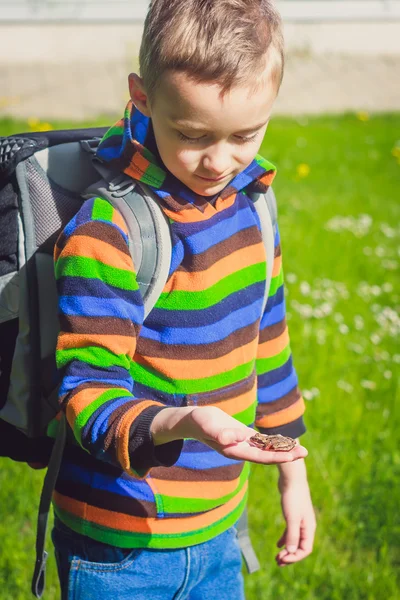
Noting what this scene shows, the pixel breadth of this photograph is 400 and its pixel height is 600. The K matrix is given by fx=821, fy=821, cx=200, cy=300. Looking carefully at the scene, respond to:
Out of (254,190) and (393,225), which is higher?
(254,190)

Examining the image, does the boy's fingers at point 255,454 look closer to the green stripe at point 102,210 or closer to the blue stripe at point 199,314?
the blue stripe at point 199,314

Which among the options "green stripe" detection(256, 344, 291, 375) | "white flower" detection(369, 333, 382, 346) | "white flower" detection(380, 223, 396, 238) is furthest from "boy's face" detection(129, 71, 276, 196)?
"white flower" detection(380, 223, 396, 238)

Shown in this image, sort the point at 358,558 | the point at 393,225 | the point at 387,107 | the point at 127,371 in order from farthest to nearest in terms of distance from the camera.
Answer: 1. the point at 387,107
2. the point at 393,225
3. the point at 358,558
4. the point at 127,371

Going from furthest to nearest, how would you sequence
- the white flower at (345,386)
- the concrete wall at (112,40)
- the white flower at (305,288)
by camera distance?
the concrete wall at (112,40) → the white flower at (305,288) → the white flower at (345,386)

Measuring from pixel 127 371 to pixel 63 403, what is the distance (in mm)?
145

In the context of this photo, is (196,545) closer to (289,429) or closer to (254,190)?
(289,429)

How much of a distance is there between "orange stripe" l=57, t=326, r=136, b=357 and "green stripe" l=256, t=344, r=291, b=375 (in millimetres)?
631

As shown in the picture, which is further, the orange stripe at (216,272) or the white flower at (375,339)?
the white flower at (375,339)

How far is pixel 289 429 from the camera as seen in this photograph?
2.30 metres

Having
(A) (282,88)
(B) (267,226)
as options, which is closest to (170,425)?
(B) (267,226)

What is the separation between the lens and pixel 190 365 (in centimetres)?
185

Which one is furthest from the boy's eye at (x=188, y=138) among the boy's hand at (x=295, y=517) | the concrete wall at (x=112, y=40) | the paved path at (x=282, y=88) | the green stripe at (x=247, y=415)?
the concrete wall at (x=112, y=40)

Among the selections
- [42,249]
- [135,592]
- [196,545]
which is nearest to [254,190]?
[42,249]

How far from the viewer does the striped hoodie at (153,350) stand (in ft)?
5.36
